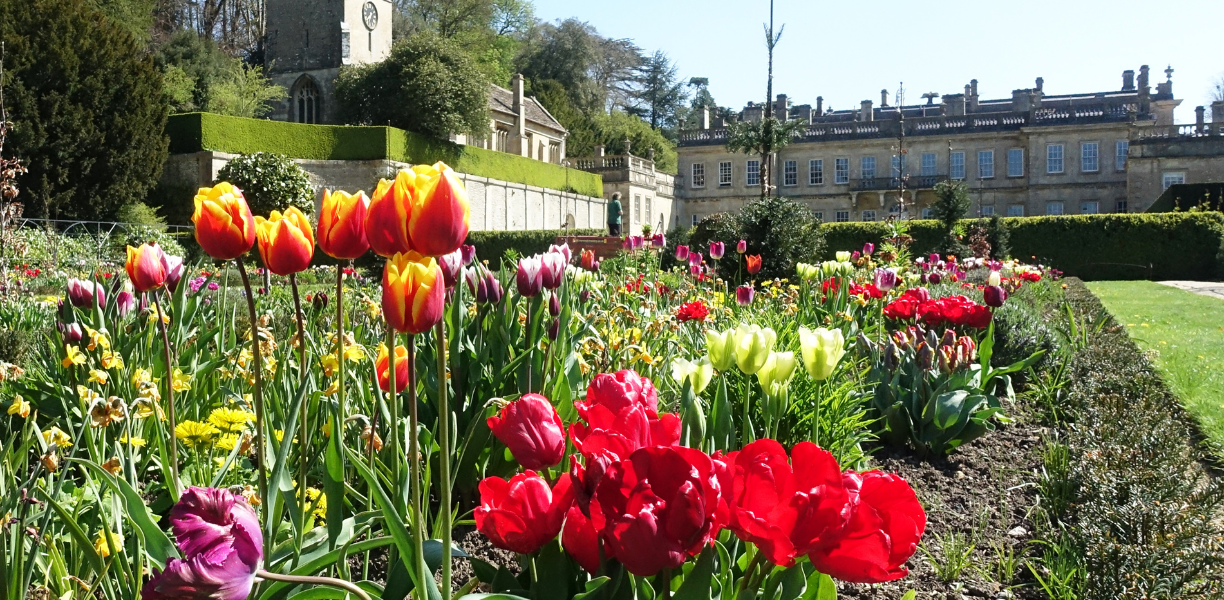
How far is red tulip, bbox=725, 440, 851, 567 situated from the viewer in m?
0.96

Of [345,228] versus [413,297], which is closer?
[413,297]

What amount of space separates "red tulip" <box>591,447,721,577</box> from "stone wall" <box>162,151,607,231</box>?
2295 centimetres

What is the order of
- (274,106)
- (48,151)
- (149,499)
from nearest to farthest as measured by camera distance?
(149,499), (48,151), (274,106)

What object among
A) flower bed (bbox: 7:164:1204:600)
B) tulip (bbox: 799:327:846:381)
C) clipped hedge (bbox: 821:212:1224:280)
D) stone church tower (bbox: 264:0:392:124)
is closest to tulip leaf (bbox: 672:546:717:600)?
flower bed (bbox: 7:164:1204:600)

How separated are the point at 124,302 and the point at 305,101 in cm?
3438

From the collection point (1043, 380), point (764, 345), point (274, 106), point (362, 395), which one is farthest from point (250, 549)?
point (274, 106)

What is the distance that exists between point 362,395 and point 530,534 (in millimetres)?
1269

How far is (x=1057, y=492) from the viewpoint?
299 centimetres

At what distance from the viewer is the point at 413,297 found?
1.06 metres

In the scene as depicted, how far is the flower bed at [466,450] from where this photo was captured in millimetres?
972

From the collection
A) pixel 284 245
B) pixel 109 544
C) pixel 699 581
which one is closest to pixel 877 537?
pixel 699 581

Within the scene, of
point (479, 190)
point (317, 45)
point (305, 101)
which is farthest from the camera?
point (305, 101)

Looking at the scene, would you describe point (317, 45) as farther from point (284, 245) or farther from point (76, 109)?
point (284, 245)

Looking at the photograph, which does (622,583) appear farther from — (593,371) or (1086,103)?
(1086,103)
